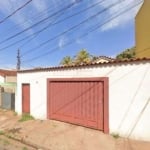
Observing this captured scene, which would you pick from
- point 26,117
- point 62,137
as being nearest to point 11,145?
point 62,137

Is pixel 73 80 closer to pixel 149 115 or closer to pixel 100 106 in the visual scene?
pixel 100 106

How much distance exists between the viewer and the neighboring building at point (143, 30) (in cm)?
1495

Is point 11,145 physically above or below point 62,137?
below

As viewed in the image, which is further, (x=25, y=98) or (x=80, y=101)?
(x=25, y=98)

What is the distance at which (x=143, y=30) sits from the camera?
15664mm

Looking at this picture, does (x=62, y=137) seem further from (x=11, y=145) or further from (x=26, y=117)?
(x=26, y=117)

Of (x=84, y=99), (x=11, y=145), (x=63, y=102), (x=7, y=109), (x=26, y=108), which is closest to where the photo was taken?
(x=11, y=145)

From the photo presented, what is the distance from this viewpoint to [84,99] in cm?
1280

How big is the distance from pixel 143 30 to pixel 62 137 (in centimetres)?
819

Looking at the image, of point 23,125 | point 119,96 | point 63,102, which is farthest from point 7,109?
point 119,96

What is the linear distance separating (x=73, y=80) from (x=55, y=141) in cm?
359

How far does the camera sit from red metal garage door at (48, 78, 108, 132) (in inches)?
470

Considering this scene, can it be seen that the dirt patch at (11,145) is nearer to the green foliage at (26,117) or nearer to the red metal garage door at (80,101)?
the red metal garage door at (80,101)

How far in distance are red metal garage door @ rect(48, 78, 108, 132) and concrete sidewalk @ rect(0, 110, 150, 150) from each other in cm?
40
